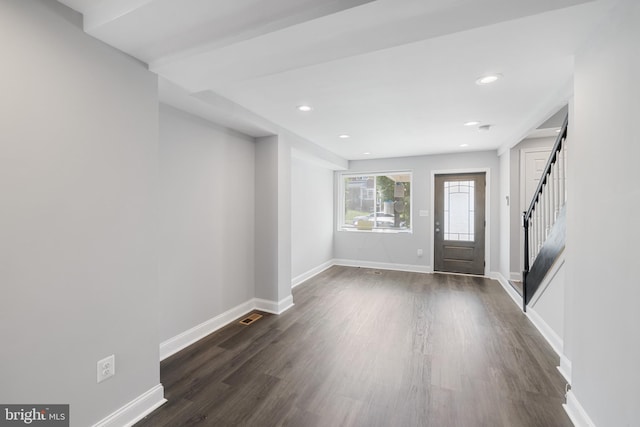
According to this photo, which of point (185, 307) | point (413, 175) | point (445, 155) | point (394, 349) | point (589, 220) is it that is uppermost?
point (445, 155)

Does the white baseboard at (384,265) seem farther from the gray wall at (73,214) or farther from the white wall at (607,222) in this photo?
the gray wall at (73,214)

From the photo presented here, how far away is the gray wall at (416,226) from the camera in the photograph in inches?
201

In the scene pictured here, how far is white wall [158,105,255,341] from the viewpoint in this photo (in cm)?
250

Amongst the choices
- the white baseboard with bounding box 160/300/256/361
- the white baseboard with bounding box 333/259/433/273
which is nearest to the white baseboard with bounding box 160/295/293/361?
the white baseboard with bounding box 160/300/256/361

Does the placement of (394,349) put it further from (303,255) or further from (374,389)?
(303,255)

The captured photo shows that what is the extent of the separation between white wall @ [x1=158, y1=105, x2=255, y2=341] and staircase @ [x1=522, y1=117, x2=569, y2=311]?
3415mm

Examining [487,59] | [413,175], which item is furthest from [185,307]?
[413,175]

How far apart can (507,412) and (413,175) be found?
4.44 m

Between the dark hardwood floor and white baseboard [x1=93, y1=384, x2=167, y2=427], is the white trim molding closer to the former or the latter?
the dark hardwood floor

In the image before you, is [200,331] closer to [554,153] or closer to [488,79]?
[488,79]

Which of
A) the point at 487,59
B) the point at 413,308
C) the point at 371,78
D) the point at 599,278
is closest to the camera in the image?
the point at 599,278

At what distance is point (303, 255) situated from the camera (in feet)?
16.6

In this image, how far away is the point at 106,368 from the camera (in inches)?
63.6

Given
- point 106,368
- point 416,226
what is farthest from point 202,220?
point 416,226
